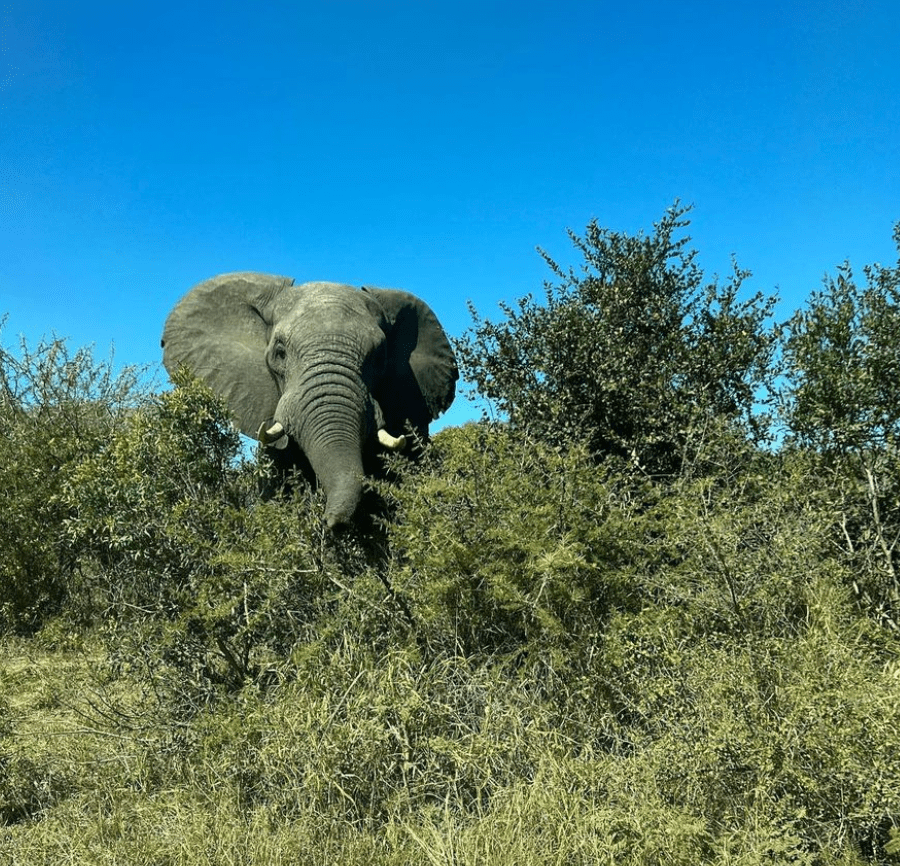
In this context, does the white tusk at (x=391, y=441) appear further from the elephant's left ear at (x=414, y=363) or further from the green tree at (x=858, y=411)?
the green tree at (x=858, y=411)

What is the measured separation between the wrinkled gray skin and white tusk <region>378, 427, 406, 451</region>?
0.01m

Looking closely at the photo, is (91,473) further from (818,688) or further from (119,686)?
(818,688)

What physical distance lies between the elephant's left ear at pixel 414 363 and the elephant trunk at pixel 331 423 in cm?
143

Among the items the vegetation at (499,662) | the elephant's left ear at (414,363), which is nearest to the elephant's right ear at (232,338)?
the elephant's left ear at (414,363)

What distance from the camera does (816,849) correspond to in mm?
3117

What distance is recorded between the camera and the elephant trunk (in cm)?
715

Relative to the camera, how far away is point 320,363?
7.99 metres

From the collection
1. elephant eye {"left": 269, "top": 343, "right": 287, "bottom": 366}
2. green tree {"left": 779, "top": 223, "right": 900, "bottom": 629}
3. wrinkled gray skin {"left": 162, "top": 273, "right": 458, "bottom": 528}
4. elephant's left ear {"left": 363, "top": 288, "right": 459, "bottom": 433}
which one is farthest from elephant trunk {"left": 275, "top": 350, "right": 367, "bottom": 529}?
green tree {"left": 779, "top": 223, "right": 900, "bottom": 629}

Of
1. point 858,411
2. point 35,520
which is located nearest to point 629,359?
point 858,411

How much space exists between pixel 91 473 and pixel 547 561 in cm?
352

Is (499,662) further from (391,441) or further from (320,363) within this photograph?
(320,363)

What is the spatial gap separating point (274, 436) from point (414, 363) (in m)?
2.56

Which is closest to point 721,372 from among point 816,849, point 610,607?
point 610,607

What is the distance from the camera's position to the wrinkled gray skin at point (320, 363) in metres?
7.63
